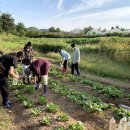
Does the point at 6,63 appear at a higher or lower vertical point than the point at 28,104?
higher

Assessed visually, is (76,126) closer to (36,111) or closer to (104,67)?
(36,111)

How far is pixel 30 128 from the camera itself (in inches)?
316

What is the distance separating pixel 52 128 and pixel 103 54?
1741 centimetres

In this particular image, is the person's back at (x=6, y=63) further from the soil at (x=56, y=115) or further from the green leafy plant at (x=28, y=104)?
the soil at (x=56, y=115)

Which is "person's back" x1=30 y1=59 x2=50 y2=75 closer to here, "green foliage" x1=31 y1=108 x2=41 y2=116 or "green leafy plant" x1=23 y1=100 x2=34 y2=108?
"green leafy plant" x1=23 y1=100 x2=34 y2=108

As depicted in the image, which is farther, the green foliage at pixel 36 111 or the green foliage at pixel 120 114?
the green foliage at pixel 36 111

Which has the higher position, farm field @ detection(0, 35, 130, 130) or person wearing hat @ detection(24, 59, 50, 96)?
person wearing hat @ detection(24, 59, 50, 96)

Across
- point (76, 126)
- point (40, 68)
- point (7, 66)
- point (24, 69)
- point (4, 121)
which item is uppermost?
point (7, 66)

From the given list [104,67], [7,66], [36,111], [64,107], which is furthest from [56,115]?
[104,67]

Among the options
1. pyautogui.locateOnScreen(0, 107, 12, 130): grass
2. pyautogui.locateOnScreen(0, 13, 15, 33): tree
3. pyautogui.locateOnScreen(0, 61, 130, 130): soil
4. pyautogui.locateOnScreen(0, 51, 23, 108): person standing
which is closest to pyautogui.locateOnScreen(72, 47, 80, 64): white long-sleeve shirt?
pyautogui.locateOnScreen(0, 61, 130, 130): soil

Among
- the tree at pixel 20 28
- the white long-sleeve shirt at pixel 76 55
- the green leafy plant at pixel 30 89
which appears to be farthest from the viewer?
the tree at pixel 20 28

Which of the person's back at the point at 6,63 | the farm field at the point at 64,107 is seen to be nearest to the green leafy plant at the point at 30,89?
the farm field at the point at 64,107

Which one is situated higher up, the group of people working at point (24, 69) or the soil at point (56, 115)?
the group of people working at point (24, 69)

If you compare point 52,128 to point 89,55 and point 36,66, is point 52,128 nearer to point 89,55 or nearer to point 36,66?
point 36,66
